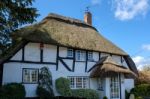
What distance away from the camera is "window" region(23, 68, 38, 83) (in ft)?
85.5

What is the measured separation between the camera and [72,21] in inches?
1337

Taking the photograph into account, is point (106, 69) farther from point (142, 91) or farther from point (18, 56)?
point (18, 56)

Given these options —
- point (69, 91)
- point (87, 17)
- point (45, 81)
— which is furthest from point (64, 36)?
point (87, 17)

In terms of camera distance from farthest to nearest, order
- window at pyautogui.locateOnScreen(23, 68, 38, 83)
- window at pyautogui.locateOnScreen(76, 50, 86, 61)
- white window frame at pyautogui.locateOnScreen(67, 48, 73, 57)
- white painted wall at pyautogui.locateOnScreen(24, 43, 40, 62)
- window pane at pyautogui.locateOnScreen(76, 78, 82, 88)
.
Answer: window at pyautogui.locateOnScreen(76, 50, 86, 61)
window pane at pyautogui.locateOnScreen(76, 78, 82, 88)
white window frame at pyautogui.locateOnScreen(67, 48, 73, 57)
white painted wall at pyautogui.locateOnScreen(24, 43, 40, 62)
window at pyautogui.locateOnScreen(23, 68, 38, 83)

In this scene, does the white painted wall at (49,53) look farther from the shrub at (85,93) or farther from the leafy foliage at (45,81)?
the shrub at (85,93)

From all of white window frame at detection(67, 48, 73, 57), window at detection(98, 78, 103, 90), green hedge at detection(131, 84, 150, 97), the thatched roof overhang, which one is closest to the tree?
the thatched roof overhang

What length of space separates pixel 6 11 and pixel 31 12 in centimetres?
180

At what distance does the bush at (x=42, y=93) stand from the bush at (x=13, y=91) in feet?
5.24

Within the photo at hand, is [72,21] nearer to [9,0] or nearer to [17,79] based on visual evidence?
[17,79]

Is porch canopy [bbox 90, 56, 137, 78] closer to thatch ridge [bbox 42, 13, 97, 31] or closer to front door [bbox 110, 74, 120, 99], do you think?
front door [bbox 110, 74, 120, 99]

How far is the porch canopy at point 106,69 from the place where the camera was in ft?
94.7

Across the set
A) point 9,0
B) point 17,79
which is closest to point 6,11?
point 9,0

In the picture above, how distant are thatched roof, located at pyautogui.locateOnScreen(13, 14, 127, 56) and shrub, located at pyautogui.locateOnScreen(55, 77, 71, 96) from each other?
3.28 metres

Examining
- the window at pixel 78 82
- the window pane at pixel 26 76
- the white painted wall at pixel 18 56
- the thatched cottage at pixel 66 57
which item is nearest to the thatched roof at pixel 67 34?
the thatched cottage at pixel 66 57
